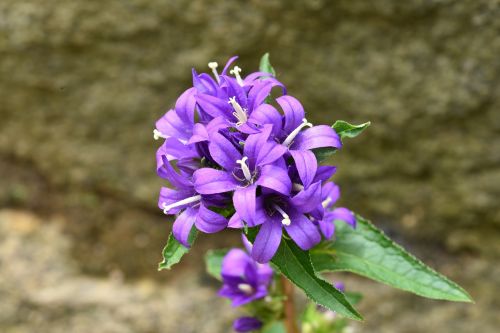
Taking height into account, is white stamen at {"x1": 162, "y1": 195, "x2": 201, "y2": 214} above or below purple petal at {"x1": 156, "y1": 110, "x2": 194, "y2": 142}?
below

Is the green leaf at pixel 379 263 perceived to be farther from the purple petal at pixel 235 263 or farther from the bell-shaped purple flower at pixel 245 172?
the bell-shaped purple flower at pixel 245 172

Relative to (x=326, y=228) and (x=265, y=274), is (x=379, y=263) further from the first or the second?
(x=265, y=274)

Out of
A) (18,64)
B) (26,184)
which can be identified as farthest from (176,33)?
(26,184)

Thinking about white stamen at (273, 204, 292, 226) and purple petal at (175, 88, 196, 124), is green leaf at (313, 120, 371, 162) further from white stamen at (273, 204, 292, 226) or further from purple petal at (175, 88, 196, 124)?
purple petal at (175, 88, 196, 124)

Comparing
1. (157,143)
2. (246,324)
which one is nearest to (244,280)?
(246,324)

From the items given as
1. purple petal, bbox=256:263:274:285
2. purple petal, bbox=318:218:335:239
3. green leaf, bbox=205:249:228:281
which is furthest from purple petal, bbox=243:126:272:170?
green leaf, bbox=205:249:228:281

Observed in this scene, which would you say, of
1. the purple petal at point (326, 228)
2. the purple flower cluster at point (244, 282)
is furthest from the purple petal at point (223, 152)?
the purple flower cluster at point (244, 282)
